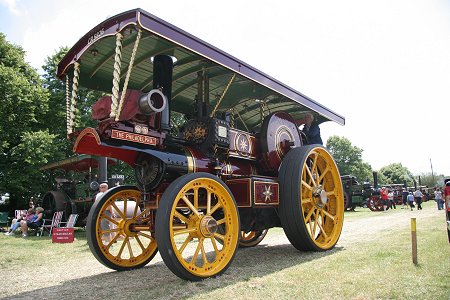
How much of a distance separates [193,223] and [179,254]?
1.63ft

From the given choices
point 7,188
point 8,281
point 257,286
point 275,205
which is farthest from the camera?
point 7,188

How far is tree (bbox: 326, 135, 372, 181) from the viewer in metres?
53.6

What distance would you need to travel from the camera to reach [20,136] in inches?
703

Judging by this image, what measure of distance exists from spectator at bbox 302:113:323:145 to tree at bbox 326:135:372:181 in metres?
48.8

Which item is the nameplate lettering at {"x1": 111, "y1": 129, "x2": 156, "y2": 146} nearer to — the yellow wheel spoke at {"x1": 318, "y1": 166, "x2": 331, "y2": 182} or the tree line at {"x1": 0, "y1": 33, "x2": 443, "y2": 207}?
the yellow wheel spoke at {"x1": 318, "y1": 166, "x2": 331, "y2": 182}

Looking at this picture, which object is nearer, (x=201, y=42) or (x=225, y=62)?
(x=201, y=42)

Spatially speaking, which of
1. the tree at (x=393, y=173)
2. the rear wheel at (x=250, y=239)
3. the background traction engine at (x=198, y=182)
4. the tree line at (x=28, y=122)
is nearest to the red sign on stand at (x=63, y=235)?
the background traction engine at (x=198, y=182)

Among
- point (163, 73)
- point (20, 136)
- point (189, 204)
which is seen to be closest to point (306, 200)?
point (189, 204)

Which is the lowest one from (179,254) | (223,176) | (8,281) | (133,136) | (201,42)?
(8,281)

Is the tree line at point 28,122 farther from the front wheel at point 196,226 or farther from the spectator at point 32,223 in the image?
the front wheel at point 196,226

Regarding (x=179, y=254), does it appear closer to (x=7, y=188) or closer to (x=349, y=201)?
(x=7, y=188)

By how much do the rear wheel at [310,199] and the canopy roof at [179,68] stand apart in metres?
0.92

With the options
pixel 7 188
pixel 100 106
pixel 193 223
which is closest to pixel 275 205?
pixel 193 223

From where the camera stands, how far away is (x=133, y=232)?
479 cm
